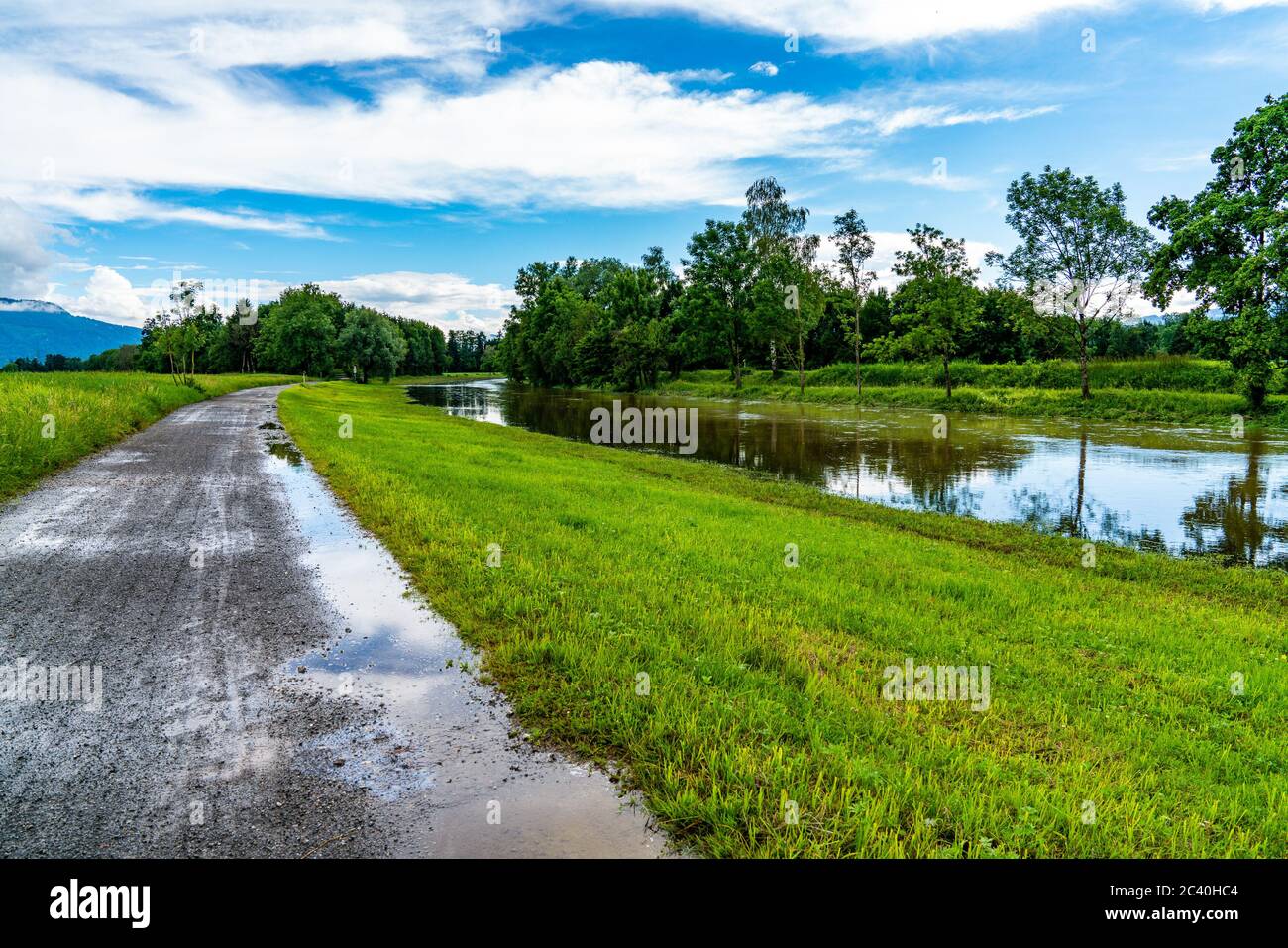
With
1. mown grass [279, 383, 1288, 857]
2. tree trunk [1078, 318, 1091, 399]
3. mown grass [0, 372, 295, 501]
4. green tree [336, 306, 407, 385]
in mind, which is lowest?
mown grass [279, 383, 1288, 857]

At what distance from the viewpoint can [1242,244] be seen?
87.6ft

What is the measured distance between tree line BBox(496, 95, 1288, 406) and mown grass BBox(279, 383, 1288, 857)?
2053cm

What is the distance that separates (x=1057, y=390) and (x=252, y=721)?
2159 inches

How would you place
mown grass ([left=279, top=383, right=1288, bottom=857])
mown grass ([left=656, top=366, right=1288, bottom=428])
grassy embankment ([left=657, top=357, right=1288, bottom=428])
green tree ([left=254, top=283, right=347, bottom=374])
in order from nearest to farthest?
mown grass ([left=279, top=383, right=1288, bottom=857]), mown grass ([left=656, top=366, right=1288, bottom=428]), grassy embankment ([left=657, top=357, right=1288, bottom=428]), green tree ([left=254, top=283, right=347, bottom=374])

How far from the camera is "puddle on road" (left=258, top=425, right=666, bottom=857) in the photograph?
13.2 ft

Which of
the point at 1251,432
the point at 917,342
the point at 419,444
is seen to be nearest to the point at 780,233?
the point at 917,342

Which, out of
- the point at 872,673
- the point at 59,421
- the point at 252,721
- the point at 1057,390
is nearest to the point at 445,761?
the point at 252,721

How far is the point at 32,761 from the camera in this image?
4633 millimetres

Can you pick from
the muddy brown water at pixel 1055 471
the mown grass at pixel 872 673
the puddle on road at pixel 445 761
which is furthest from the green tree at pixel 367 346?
the puddle on road at pixel 445 761

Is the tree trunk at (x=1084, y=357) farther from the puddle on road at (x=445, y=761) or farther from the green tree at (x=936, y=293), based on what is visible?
the puddle on road at (x=445, y=761)

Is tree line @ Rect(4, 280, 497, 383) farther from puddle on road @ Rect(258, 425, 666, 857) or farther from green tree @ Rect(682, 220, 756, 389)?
puddle on road @ Rect(258, 425, 666, 857)

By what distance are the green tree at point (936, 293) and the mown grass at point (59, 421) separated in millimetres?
52924

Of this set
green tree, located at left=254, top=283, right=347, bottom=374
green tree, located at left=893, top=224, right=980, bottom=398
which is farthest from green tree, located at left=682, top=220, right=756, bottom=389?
green tree, located at left=254, top=283, right=347, bottom=374
